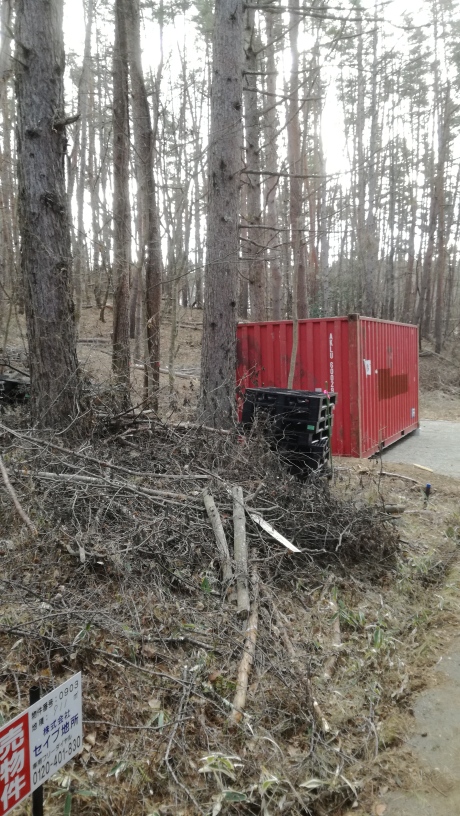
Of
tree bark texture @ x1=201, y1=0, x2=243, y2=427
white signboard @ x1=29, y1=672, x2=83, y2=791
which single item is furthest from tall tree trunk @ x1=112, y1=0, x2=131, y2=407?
Answer: white signboard @ x1=29, y1=672, x2=83, y2=791

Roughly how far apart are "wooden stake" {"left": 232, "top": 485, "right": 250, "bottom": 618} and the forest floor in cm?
7

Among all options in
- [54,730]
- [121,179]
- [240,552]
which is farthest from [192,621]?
[121,179]

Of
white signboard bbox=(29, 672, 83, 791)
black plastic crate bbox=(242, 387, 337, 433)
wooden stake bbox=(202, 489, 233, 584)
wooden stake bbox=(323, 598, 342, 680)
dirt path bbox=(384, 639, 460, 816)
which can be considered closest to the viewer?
white signboard bbox=(29, 672, 83, 791)

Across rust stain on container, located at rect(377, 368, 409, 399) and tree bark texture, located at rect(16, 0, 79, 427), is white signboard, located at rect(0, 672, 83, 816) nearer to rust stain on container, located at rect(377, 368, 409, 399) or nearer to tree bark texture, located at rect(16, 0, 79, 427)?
tree bark texture, located at rect(16, 0, 79, 427)

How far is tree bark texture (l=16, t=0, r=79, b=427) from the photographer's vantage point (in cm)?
550

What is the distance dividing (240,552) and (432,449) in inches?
291

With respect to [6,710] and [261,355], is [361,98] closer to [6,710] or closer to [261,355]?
[261,355]

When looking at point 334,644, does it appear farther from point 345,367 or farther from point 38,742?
point 345,367

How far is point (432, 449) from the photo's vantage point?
1020 cm

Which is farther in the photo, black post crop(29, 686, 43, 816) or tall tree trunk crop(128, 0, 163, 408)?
tall tree trunk crop(128, 0, 163, 408)

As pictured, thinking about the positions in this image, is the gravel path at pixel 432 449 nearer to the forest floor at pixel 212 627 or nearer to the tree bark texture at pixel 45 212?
the forest floor at pixel 212 627

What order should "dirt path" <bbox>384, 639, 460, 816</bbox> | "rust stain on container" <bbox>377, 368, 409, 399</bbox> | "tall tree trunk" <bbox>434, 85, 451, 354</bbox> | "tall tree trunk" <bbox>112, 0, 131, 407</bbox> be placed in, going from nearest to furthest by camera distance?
"dirt path" <bbox>384, 639, 460, 816</bbox>, "tall tree trunk" <bbox>112, 0, 131, 407</bbox>, "rust stain on container" <bbox>377, 368, 409, 399</bbox>, "tall tree trunk" <bbox>434, 85, 451, 354</bbox>

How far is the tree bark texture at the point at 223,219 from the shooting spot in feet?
23.6

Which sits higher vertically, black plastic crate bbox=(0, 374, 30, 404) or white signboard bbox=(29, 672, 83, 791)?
black plastic crate bbox=(0, 374, 30, 404)
